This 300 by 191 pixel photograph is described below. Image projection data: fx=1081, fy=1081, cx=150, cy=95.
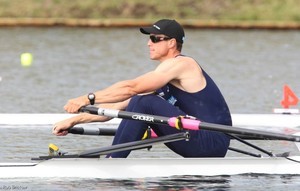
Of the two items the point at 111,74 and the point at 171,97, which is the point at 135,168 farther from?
the point at 111,74

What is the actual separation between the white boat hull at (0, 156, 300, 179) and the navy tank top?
0.43m

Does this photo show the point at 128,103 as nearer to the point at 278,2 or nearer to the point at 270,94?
the point at 270,94

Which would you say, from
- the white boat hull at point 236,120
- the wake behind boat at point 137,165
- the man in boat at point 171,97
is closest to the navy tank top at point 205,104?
the man in boat at point 171,97

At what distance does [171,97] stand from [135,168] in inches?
32.9

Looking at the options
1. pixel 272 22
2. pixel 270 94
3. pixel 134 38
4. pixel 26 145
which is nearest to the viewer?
pixel 26 145

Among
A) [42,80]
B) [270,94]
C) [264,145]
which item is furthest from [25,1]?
[264,145]

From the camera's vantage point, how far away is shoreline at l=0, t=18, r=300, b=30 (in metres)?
45.8

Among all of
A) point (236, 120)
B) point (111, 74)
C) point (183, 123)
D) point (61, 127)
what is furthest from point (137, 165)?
point (111, 74)

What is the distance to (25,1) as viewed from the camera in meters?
48.7

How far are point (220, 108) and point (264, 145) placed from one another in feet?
10.7

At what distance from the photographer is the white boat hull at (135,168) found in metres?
10.8

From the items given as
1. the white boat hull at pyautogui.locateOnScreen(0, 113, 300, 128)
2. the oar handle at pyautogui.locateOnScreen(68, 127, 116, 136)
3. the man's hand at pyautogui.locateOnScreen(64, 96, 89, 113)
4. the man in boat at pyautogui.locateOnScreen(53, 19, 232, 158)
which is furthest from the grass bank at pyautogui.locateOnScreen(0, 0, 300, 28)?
the man's hand at pyautogui.locateOnScreen(64, 96, 89, 113)

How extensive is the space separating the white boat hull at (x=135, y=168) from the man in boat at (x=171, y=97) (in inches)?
6.0

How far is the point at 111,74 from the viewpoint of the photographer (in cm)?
2650
